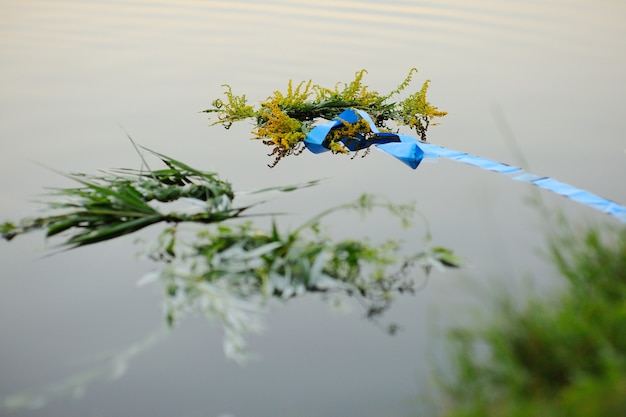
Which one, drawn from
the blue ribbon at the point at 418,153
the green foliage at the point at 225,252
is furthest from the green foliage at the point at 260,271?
the blue ribbon at the point at 418,153

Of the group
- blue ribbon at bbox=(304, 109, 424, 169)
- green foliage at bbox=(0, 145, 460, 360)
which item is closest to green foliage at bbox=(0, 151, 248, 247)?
green foliage at bbox=(0, 145, 460, 360)

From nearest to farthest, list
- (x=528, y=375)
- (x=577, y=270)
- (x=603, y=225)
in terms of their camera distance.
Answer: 1. (x=528, y=375)
2. (x=577, y=270)
3. (x=603, y=225)

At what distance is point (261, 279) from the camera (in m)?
2.26

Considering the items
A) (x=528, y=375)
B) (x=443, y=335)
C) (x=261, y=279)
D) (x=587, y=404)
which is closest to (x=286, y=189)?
(x=261, y=279)

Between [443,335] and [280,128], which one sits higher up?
[280,128]

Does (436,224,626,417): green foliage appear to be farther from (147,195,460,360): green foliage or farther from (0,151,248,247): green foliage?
(0,151,248,247): green foliage

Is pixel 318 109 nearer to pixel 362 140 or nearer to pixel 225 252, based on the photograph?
pixel 362 140

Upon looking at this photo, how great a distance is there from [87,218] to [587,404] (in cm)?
191

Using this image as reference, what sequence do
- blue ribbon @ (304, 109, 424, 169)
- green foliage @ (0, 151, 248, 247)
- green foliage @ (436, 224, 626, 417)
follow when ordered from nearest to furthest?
green foliage @ (436, 224, 626, 417)
green foliage @ (0, 151, 248, 247)
blue ribbon @ (304, 109, 424, 169)

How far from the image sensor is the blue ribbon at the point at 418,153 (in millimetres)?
2908

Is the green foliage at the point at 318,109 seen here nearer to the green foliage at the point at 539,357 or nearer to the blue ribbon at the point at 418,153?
the blue ribbon at the point at 418,153

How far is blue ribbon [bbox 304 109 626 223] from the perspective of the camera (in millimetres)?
2908

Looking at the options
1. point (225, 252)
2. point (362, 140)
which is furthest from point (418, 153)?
point (225, 252)

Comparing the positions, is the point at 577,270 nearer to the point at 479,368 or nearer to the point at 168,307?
the point at 479,368
